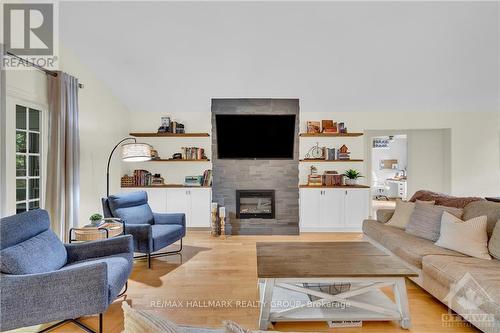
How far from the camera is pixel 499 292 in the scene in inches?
67.8

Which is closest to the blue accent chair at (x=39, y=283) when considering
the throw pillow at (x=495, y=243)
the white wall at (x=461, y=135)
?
the throw pillow at (x=495, y=243)

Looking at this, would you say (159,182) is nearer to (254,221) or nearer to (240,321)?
(254,221)

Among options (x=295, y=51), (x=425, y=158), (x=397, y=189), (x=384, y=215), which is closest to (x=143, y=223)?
(x=295, y=51)

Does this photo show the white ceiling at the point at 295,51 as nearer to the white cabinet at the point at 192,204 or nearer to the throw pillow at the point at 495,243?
the white cabinet at the point at 192,204

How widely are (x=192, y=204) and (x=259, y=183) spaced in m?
1.28

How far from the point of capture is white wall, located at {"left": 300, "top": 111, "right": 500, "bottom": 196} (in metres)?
4.94

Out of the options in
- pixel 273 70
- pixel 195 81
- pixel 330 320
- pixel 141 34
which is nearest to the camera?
pixel 330 320

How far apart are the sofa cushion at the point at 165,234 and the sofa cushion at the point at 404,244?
8.39 feet

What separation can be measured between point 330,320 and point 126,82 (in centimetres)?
421

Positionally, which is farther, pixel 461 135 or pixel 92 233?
pixel 461 135

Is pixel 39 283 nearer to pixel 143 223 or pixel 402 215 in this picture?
pixel 143 223

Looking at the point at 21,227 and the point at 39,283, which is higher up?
the point at 21,227

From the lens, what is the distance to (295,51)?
3537 mm

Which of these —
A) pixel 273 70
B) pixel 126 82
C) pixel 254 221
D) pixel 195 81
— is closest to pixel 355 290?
pixel 254 221
